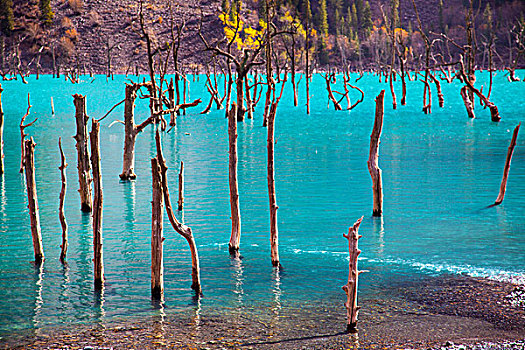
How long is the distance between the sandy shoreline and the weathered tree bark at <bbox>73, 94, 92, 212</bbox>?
17.9ft

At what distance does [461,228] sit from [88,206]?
34.2 feet

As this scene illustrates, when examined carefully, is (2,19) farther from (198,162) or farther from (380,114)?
(380,114)

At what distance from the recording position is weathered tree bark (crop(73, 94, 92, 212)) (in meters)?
14.6

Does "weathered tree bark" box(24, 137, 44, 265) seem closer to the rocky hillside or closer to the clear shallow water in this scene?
the clear shallow water

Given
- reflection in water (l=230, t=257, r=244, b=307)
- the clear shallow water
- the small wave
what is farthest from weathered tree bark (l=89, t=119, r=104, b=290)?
the small wave

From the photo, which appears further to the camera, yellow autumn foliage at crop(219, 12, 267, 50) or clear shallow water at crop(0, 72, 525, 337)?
yellow autumn foliage at crop(219, 12, 267, 50)

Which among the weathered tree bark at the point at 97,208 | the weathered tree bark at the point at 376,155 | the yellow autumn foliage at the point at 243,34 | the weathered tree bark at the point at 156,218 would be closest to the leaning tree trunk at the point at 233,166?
the weathered tree bark at the point at 156,218

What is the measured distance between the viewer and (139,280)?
12953 mm

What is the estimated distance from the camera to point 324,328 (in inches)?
404

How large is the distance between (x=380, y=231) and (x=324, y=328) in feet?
22.7

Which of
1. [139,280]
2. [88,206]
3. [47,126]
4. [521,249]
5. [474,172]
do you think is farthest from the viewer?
[47,126]

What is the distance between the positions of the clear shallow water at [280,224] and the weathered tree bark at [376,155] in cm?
53

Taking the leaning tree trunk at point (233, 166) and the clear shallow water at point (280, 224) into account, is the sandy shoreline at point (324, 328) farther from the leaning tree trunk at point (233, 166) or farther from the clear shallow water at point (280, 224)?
the leaning tree trunk at point (233, 166)

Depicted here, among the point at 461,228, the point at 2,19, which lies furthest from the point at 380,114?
the point at 2,19
